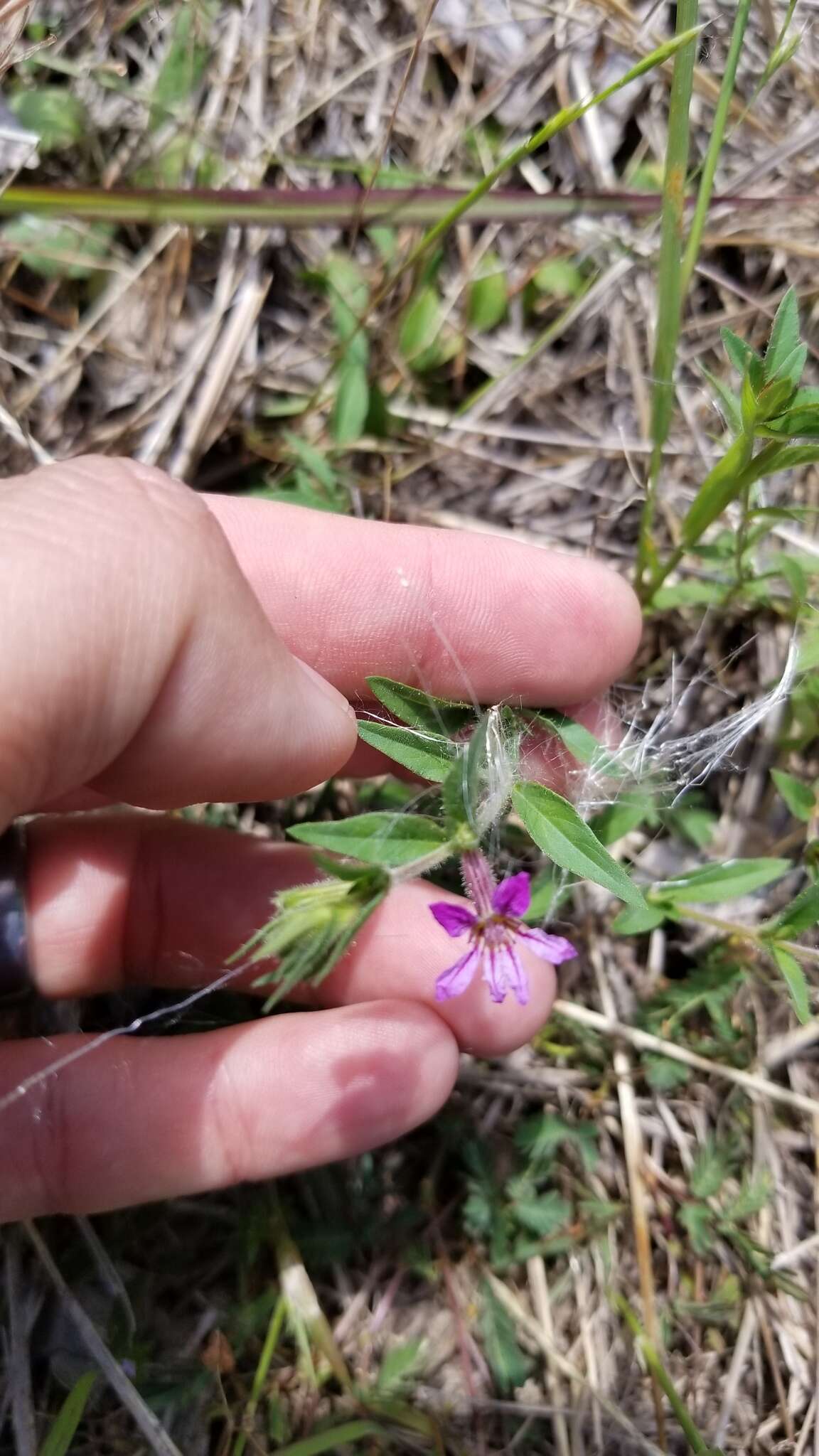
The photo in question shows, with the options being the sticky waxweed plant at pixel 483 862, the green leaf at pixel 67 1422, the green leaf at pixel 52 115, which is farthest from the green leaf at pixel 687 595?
the green leaf at pixel 67 1422

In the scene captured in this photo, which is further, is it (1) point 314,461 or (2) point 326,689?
(1) point 314,461

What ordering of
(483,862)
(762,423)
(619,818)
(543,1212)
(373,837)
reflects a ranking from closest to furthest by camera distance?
1. (373,837)
2. (483,862)
3. (762,423)
4. (619,818)
5. (543,1212)

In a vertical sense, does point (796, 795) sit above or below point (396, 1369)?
above

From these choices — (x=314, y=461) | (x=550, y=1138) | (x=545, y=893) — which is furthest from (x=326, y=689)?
(x=550, y=1138)

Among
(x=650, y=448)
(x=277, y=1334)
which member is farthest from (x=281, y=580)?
(x=277, y=1334)

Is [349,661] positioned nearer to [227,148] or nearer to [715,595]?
[715,595]

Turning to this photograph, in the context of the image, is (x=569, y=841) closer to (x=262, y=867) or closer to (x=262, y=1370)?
(x=262, y=867)
